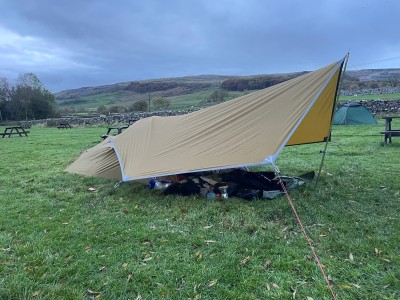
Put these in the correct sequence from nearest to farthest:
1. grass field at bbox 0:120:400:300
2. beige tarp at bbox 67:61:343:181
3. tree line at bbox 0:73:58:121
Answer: grass field at bbox 0:120:400:300 → beige tarp at bbox 67:61:343:181 → tree line at bbox 0:73:58:121

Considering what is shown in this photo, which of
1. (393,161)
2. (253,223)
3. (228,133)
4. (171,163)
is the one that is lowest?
(393,161)

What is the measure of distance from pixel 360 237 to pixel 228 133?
2031 millimetres

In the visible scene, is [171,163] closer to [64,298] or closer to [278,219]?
[278,219]

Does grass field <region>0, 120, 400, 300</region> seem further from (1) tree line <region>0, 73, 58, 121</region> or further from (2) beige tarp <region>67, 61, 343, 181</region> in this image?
(1) tree line <region>0, 73, 58, 121</region>

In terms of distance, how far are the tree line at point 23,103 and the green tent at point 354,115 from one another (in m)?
41.8

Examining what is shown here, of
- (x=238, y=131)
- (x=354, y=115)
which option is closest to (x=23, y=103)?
(x=354, y=115)

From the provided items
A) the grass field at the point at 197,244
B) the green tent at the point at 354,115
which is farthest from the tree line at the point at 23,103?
the grass field at the point at 197,244

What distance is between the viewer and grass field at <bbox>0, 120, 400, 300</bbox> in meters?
2.46

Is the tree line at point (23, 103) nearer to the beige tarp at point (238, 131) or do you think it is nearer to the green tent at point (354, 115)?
the green tent at point (354, 115)

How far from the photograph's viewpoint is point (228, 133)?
14.2ft

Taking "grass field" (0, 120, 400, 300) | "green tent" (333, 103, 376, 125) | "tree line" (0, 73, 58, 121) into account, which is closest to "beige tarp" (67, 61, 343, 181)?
"grass field" (0, 120, 400, 300)

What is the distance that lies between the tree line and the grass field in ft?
150

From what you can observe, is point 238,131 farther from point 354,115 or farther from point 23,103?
point 23,103

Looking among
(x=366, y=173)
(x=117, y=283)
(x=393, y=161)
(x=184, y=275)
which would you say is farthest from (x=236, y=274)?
(x=393, y=161)
